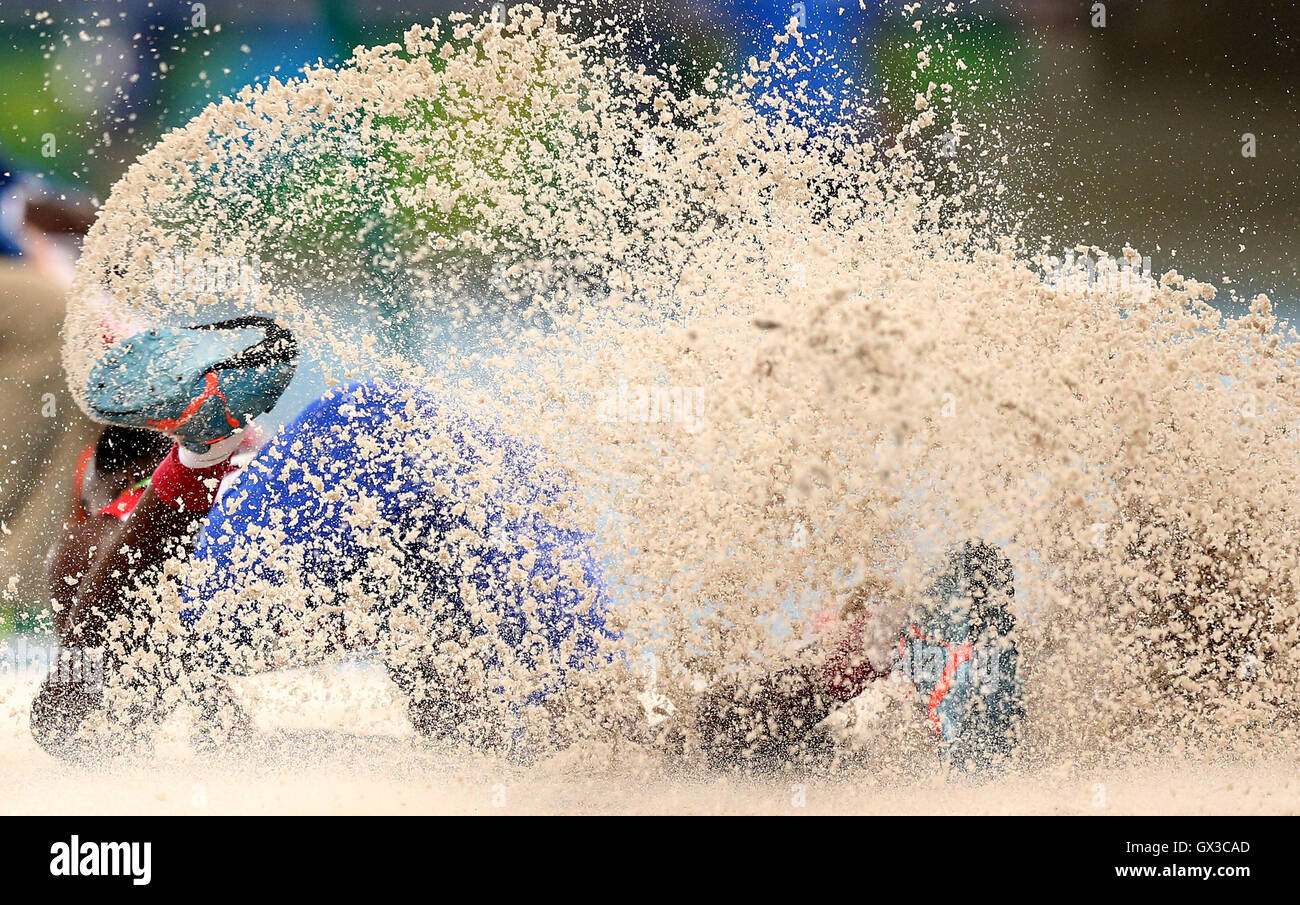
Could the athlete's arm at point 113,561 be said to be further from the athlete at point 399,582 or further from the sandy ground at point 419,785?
the sandy ground at point 419,785

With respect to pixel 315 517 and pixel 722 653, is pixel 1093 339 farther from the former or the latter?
pixel 315 517

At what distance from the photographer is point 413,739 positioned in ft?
7.08

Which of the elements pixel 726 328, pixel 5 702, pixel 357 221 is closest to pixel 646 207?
pixel 726 328

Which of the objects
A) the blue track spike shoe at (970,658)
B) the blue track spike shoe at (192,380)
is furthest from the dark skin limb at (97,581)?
the blue track spike shoe at (970,658)

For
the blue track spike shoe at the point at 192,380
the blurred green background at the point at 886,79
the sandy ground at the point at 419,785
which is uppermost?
the blurred green background at the point at 886,79

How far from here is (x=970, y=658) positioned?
212cm

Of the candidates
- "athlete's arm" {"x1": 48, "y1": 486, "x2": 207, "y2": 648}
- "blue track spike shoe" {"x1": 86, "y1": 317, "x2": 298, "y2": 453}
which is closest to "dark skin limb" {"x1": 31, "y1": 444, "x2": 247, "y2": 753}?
"athlete's arm" {"x1": 48, "y1": 486, "x2": 207, "y2": 648}

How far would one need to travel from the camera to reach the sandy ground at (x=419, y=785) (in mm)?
1936

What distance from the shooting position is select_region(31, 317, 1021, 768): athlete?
82.5 inches

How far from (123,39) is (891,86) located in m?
1.97

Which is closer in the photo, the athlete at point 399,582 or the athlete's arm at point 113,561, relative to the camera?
the athlete at point 399,582

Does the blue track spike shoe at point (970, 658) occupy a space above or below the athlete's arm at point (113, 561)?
below

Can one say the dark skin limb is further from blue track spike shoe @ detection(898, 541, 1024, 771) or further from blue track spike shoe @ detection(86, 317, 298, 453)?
blue track spike shoe @ detection(898, 541, 1024, 771)

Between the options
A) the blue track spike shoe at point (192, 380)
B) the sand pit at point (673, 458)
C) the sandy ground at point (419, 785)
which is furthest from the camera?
the blue track spike shoe at point (192, 380)
